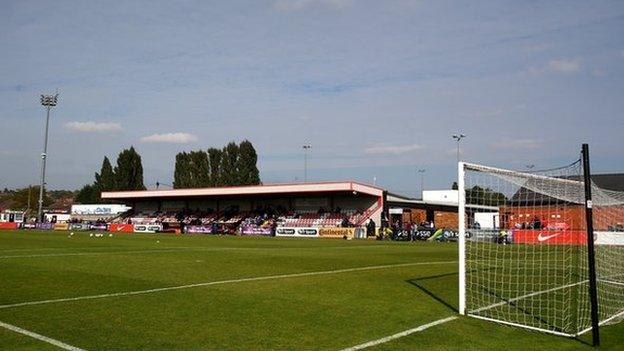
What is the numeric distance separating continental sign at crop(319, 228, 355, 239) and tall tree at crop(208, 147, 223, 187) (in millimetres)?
40574

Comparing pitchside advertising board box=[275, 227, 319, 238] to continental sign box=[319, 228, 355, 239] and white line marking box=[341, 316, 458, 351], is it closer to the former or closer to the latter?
continental sign box=[319, 228, 355, 239]

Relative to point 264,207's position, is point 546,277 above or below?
below

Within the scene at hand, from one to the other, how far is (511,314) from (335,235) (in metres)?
41.6

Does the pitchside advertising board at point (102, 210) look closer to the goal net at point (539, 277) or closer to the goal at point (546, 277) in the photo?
the goal net at point (539, 277)

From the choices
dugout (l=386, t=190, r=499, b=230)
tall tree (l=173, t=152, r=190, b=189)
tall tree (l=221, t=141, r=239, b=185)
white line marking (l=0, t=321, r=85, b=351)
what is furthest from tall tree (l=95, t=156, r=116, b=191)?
white line marking (l=0, t=321, r=85, b=351)

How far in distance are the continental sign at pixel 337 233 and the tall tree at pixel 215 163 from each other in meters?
40.6

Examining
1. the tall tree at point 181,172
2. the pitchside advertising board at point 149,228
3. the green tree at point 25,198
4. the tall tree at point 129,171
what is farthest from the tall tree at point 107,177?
the green tree at point 25,198

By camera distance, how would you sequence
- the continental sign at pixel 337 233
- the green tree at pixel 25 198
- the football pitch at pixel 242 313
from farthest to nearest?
the green tree at pixel 25 198
the continental sign at pixel 337 233
the football pitch at pixel 242 313

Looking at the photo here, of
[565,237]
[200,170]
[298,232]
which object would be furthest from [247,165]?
[565,237]

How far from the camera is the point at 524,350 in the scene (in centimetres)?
675

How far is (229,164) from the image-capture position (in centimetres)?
8788

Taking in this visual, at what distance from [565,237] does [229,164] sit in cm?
7092

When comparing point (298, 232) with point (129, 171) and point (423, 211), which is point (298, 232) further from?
point (129, 171)

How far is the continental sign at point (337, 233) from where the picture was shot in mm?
49672
